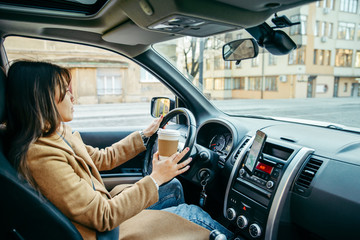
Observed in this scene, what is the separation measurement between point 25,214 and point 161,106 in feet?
5.52

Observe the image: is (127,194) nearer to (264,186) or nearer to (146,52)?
(264,186)

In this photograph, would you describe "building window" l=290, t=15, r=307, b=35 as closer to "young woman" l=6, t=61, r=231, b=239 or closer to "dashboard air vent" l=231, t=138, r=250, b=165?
"dashboard air vent" l=231, t=138, r=250, b=165

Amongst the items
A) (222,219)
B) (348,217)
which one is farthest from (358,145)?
(222,219)

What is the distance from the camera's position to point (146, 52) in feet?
7.88

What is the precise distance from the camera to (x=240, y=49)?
6.64 feet

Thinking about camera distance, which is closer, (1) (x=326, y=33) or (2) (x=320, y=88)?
(1) (x=326, y=33)

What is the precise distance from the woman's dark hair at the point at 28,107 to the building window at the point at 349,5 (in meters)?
1.70

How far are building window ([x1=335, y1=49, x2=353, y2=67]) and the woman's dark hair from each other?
6.16 ft

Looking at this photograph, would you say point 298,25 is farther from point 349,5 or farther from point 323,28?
point 323,28

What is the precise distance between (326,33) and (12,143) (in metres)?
2.35

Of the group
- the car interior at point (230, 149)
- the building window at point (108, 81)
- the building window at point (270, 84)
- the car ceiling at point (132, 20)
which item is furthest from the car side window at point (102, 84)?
the building window at point (270, 84)

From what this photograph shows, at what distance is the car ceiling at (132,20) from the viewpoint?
1364 millimetres

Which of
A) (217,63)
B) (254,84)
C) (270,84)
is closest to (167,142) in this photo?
(217,63)

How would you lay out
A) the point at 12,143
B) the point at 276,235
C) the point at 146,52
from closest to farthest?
1. the point at 12,143
2. the point at 276,235
3. the point at 146,52
